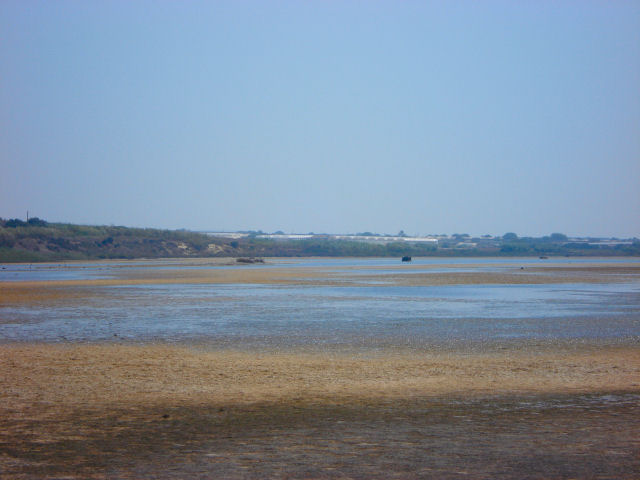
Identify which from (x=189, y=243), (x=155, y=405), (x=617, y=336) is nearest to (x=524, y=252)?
(x=189, y=243)

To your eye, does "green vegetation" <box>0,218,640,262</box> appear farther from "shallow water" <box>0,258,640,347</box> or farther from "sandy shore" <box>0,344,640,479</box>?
"sandy shore" <box>0,344,640,479</box>

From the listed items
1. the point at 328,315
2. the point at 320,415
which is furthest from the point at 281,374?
the point at 328,315

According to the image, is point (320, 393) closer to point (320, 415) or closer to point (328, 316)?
point (320, 415)

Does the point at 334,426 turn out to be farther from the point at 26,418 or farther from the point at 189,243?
the point at 189,243

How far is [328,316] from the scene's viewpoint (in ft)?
83.1

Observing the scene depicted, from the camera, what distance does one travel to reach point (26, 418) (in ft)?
33.8

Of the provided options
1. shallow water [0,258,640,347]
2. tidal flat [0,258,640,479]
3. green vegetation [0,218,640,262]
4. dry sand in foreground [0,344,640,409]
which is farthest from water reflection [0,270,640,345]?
green vegetation [0,218,640,262]

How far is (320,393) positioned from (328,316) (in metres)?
13.1

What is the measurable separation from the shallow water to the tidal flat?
0.14 m

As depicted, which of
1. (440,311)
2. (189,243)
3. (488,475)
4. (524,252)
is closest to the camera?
(488,475)

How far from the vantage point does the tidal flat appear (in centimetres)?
816

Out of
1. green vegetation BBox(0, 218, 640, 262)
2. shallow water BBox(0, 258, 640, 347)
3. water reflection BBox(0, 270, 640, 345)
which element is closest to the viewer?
shallow water BBox(0, 258, 640, 347)

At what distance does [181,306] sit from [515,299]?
14967 mm

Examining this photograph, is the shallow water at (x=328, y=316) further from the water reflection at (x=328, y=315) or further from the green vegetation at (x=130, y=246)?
the green vegetation at (x=130, y=246)
